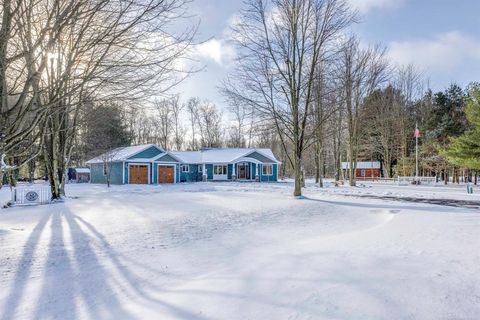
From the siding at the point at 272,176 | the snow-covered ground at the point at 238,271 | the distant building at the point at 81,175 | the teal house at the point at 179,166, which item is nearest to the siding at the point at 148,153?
the teal house at the point at 179,166

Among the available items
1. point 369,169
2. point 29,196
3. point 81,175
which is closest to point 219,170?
point 81,175

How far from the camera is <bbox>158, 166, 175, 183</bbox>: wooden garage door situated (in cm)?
3669

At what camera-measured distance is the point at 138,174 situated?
35.2 m

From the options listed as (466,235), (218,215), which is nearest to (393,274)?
(466,235)

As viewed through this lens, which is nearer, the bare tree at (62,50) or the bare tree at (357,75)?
the bare tree at (62,50)

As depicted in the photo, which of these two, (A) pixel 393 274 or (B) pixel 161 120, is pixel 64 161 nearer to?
(A) pixel 393 274

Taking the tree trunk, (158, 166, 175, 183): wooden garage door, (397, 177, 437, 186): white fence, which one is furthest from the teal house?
the tree trunk

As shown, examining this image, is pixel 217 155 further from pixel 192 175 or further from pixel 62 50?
pixel 62 50

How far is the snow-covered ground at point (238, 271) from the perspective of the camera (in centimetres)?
367

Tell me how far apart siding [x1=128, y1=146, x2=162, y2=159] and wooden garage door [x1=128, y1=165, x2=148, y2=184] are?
94cm

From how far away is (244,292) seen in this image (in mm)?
4090

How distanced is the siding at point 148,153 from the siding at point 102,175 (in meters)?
1.86

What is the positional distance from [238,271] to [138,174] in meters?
31.8

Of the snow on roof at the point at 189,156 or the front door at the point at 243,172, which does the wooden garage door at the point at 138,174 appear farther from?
the front door at the point at 243,172
